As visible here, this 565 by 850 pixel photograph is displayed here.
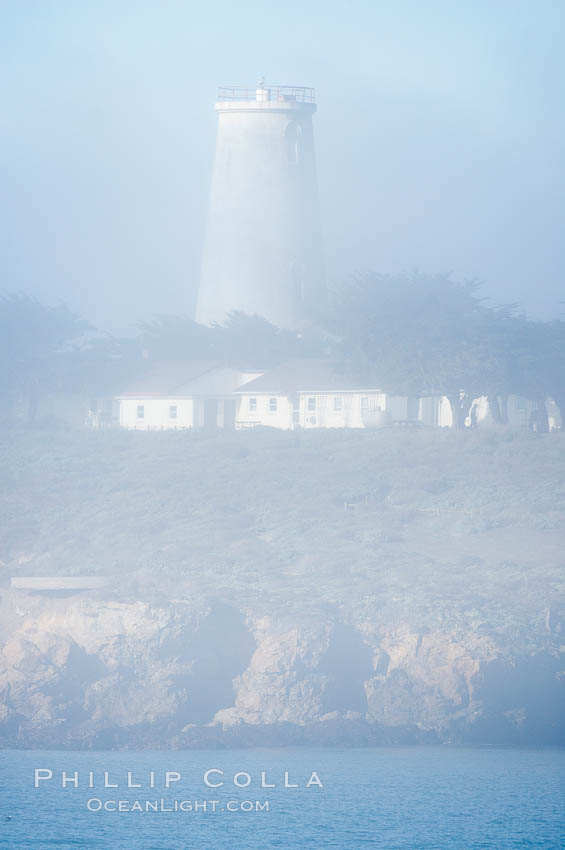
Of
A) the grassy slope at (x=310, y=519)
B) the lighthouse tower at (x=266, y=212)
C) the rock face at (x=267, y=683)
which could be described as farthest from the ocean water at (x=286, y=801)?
the lighthouse tower at (x=266, y=212)

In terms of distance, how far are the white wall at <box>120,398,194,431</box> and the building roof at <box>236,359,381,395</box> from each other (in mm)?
2328

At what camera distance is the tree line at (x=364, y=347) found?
58.2 metres

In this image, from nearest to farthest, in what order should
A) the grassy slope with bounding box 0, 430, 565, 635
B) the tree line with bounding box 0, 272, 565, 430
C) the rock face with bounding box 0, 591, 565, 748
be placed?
the rock face with bounding box 0, 591, 565, 748 → the grassy slope with bounding box 0, 430, 565, 635 → the tree line with bounding box 0, 272, 565, 430

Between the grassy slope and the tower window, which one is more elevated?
the tower window

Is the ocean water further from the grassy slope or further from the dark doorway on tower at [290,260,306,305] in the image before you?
the dark doorway on tower at [290,260,306,305]

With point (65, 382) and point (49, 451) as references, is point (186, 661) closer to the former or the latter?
point (49, 451)

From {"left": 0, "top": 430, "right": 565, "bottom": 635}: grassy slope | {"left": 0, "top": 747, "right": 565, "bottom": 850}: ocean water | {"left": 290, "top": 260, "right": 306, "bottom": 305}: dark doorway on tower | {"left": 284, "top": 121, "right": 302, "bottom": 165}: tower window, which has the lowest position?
{"left": 0, "top": 747, "right": 565, "bottom": 850}: ocean water

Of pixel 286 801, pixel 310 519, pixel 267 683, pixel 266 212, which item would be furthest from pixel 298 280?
pixel 286 801

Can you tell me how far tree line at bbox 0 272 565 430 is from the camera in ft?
191

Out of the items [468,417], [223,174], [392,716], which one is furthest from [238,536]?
[223,174]

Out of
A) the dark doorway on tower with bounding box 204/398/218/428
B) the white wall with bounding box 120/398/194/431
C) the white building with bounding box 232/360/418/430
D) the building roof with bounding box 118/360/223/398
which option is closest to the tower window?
the building roof with bounding box 118/360/223/398

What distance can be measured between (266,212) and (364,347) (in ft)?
30.1

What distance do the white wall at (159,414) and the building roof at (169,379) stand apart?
0.96 feet

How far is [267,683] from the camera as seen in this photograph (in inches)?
1463
